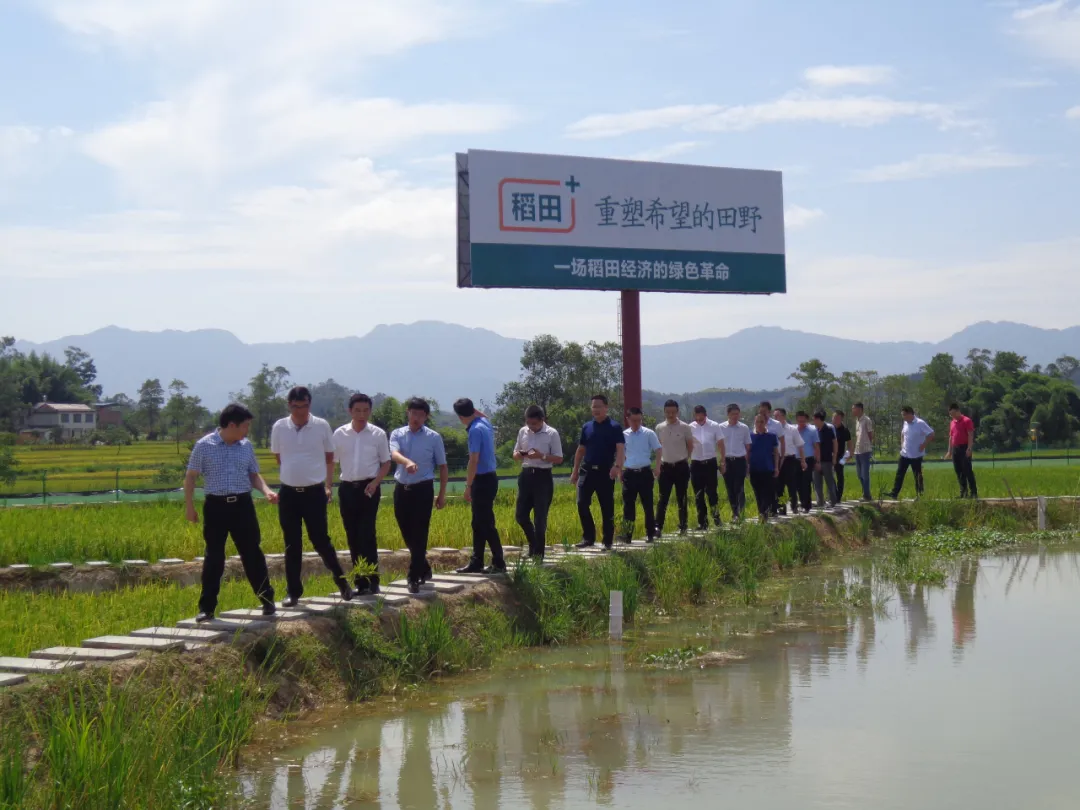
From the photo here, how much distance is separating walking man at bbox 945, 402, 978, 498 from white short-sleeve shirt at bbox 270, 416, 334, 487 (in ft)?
40.4

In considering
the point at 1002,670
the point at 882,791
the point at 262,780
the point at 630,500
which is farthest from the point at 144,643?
the point at 630,500

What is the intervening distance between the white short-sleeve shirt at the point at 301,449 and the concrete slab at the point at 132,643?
5.38 feet

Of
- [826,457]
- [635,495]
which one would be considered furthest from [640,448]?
[826,457]

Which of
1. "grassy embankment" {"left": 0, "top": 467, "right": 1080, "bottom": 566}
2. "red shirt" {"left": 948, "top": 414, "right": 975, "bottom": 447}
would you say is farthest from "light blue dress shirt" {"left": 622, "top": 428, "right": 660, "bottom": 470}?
"red shirt" {"left": 948, "top": 414, "right": 975, "bottom": 447}

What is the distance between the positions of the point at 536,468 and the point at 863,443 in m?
9.17

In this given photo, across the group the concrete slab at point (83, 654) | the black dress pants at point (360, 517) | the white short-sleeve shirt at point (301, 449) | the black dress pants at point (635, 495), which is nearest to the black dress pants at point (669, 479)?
the black dress pants at point (635, 495)

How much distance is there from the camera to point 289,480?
896cm

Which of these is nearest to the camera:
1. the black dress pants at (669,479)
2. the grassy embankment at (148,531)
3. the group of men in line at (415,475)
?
the group of men in line at (415,475)

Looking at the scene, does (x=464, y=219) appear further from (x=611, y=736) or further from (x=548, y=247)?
(x=611, y=736)

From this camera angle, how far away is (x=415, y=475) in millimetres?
10047

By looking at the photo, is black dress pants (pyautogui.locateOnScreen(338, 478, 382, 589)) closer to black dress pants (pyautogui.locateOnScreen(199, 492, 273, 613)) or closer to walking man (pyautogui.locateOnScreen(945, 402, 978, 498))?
black dress pants (pyautogui.locateOnScreen(199, 492, 273, 613))

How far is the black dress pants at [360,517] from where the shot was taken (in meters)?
9.63

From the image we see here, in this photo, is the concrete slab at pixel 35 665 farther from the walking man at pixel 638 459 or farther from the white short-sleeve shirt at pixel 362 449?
the walking man at pixel 638 459

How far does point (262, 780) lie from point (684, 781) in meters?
2.28
